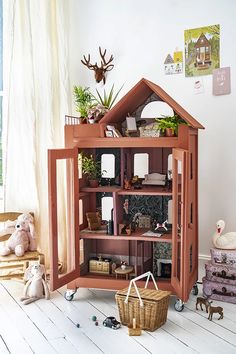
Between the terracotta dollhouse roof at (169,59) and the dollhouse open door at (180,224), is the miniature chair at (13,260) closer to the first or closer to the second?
the dollhouse open door at (180,224)

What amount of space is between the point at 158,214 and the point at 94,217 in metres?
0.45

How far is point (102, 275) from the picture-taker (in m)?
3.23

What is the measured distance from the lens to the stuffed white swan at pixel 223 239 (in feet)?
10.2

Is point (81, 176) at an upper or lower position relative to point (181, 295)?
upper

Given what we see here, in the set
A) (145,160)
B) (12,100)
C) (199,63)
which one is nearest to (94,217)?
(145,160)

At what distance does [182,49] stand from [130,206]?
120cm

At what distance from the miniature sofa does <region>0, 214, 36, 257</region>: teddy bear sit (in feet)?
3.04

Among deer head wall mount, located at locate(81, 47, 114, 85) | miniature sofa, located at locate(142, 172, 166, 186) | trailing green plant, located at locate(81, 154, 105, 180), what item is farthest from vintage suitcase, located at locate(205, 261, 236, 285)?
deer head wall mount, located at locate(81, 47, 114, 85)

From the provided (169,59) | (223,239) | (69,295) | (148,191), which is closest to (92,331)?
(69,295)

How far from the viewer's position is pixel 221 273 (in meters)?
3.09

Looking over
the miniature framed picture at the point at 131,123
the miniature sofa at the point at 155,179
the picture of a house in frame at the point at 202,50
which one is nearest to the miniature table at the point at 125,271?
the miniature sofa at the point at 155,179

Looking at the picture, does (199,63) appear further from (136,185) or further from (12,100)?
(12,100)

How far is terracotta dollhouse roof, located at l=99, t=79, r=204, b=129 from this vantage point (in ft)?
9.50

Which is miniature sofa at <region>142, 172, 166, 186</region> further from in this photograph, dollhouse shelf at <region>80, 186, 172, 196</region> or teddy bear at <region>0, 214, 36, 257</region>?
teddy bear at <region>0, 214, 36, 257</region>
